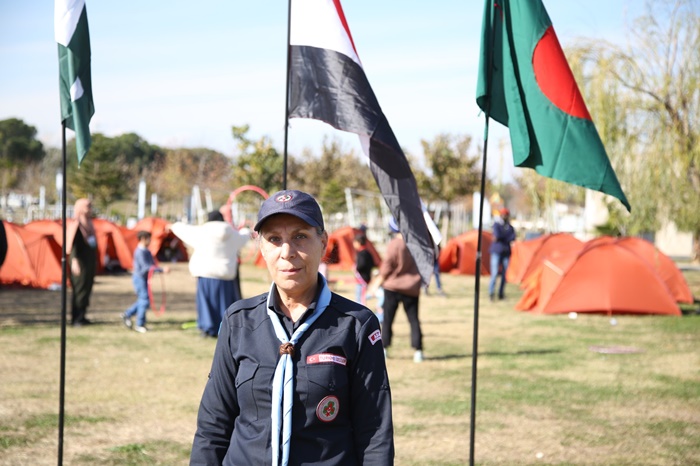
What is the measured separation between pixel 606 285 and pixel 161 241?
57.0 ft

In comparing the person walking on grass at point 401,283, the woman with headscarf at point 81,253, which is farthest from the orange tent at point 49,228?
the person walking on grass at point 401,283

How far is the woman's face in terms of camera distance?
2850mm

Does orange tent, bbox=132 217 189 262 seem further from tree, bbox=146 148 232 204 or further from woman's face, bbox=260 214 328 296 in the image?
tree, bbox=146 148 232 204

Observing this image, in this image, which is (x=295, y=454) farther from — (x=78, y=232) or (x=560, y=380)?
(x=78, y=232)

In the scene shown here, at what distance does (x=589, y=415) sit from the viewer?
7.99 metres

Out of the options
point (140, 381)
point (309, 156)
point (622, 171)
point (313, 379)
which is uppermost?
point (309, 156)

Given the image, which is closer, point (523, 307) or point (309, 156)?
point (523, 307)

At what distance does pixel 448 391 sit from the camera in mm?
8969

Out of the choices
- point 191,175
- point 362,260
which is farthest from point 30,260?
point 191,175

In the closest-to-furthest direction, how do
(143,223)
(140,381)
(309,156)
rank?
(140,381)
(143,223)
(309,156)

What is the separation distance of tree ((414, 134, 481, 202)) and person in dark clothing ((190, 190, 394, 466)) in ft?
151

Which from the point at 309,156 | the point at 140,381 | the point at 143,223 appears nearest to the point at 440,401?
the point at 140,381

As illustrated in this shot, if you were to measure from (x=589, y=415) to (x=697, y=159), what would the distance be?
10477 mm

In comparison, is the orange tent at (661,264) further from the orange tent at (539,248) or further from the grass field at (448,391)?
the orange tent at (539,248)
